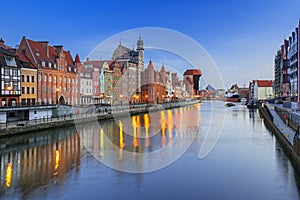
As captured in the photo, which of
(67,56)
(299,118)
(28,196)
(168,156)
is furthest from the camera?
(67,56)

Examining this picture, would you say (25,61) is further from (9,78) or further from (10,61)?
(9,78)

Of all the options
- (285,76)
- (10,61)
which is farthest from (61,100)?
(285,76)

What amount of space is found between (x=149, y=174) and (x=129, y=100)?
5905 centimetres

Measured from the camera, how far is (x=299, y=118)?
23109 millimetres

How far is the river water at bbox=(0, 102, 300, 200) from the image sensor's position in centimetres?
1250

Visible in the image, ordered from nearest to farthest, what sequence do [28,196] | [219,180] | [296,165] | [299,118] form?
[28,196] < [219,180] < [296,165] < [299,118]

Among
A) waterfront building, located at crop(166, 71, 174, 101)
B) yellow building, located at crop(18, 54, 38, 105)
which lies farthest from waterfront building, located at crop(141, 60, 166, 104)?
yellow building, located at crop(18, 54, 38, 105)

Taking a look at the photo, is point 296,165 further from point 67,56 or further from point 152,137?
point 67,56

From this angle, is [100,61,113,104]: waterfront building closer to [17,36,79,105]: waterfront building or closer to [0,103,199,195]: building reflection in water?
[17,36,79,105]: waterfront building

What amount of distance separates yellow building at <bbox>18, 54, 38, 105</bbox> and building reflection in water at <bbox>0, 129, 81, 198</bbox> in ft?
35.5

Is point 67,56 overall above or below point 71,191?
above

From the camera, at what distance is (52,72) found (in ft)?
137

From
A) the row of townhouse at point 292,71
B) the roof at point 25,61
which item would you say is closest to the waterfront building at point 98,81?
the roof at point 25,61

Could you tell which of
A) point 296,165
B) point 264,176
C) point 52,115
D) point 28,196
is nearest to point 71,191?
point 28,196
